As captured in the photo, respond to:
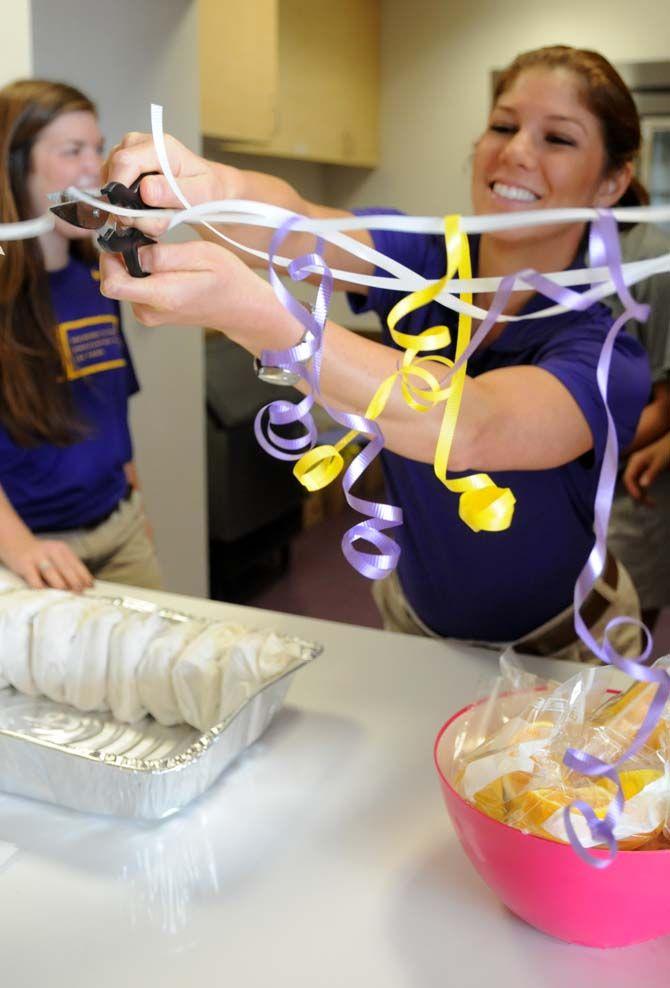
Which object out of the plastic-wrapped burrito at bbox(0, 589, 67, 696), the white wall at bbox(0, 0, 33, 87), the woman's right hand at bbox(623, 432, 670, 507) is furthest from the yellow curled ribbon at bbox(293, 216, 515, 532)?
the white wall at bbox(0, 0, 33, 87)

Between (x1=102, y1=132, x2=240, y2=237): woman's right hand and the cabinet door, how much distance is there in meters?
2.24

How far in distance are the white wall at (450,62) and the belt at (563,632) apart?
3.59m

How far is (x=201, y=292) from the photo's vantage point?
2.46 feet

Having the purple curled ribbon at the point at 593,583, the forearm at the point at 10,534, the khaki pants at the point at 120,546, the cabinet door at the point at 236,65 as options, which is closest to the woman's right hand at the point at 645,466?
the khaki pants at the point at 120,546

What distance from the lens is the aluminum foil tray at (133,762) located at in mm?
829

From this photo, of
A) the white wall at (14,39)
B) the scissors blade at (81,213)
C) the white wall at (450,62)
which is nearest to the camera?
the scissors blade at (81,213)

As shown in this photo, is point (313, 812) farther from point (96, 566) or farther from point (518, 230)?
point (96, 566)

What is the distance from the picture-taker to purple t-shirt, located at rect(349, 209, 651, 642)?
122 cm

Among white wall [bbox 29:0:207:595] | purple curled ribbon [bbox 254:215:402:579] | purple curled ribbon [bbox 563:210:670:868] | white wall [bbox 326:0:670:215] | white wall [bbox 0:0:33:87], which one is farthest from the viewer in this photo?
white wall [bbox 326:0:670:215]

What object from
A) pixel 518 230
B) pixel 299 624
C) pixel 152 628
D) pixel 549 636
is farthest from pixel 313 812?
pixel 518 230

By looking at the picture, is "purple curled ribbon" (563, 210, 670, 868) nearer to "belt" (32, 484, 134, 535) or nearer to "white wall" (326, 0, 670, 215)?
"belt" (32, 484, 134, 535)

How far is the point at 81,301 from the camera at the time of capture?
1878mm

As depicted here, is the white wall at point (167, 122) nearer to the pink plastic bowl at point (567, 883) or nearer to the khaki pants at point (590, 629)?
the khaki pants at point (590, 629)

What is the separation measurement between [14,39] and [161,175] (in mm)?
1324
